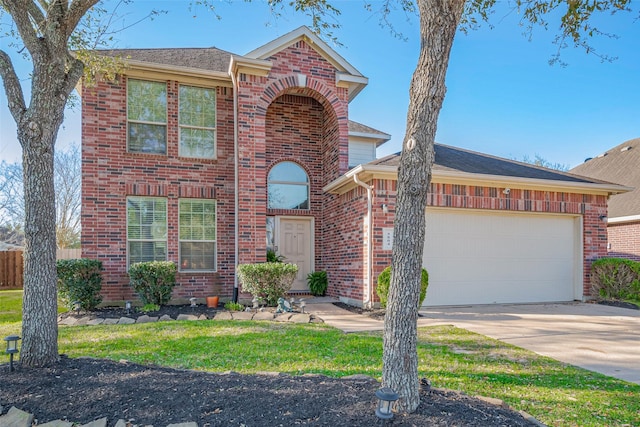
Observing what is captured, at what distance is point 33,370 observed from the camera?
10.9ft

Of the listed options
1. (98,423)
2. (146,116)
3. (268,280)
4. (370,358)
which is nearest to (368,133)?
(268,280)

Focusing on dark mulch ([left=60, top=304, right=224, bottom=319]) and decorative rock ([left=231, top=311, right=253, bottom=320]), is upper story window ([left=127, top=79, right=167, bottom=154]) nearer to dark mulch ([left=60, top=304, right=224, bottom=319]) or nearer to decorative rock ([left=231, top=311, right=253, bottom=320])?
dark mulch ([left=60, top=304, right=224, bottom=319])

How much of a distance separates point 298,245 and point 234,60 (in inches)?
191

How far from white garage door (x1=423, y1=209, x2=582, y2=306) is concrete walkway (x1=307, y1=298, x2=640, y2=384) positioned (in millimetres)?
→ 422

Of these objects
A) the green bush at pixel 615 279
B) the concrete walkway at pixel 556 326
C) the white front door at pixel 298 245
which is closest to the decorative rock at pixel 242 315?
the concrete walkway at pixel 556 326

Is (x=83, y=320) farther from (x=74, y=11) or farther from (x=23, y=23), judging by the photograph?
(x=74, y=11)

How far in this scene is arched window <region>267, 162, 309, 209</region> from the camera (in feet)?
33.8

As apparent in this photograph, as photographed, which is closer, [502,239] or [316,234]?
[502,239]

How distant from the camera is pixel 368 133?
12398mm

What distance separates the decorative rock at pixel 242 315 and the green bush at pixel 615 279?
8.40 metres

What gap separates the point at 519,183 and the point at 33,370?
926 cm

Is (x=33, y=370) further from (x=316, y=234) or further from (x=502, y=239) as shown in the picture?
(x=502, y=239)

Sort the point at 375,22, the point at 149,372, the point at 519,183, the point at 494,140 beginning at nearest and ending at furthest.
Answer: the point at 149,372
the point at 375,22
the point at 519,183
the point at 494,140

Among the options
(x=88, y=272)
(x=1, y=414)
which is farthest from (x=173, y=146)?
(x=1, y=414)
